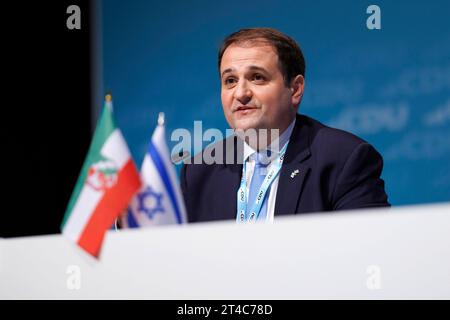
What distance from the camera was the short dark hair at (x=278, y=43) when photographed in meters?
2.89

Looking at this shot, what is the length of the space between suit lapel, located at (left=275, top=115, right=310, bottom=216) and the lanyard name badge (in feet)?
0.10

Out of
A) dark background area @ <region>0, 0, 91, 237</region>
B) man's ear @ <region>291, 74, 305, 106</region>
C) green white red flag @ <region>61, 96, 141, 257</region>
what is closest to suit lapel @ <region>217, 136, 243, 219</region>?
man's ear @ <region>291, 74, 305, 106</region>

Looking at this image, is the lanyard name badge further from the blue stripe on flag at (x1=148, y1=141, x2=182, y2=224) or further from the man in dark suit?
the blue stripe on flag at (x1=148, y1=141, x2=182, y2=224)

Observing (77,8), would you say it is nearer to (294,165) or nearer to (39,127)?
(39,127)

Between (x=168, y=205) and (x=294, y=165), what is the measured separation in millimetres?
690

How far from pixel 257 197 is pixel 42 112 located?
255 cm

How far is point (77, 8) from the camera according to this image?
4957 mm

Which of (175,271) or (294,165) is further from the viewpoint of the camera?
(294,165)

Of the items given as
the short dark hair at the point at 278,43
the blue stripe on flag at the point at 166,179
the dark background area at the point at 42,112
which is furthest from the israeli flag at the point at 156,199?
the dark background area at the point at 42,112

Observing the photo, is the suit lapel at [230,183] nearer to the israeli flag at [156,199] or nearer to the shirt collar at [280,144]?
the shirt collar at [280,144]

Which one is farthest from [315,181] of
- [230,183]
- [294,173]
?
[230,183]
